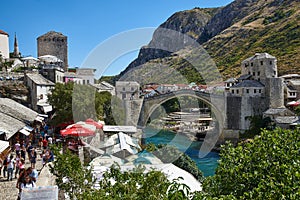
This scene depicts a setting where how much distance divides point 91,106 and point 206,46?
6987 cm

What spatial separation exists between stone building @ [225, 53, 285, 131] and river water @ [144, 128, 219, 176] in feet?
14.0

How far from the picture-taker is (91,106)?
18484mm

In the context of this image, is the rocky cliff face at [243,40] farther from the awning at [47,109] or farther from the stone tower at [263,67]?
the awning at [47,109]

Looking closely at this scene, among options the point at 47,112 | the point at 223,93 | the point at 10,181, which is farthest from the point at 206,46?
the point at 10,181

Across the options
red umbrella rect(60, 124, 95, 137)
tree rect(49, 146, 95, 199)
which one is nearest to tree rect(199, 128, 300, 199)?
tree rect(49, 146, 95, 199)

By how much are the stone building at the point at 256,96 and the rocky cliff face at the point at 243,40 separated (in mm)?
14930

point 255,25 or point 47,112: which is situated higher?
point 255,25

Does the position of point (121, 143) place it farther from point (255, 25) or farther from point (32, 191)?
point (255, 25)

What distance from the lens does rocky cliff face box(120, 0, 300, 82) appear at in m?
54.7

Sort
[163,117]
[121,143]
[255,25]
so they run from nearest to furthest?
[121,143] → [163,117] → [255,25]

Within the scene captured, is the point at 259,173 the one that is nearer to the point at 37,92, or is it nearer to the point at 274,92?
the point at 37,92

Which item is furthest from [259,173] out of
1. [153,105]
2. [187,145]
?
[153,105]

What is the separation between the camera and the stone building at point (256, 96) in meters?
25.7

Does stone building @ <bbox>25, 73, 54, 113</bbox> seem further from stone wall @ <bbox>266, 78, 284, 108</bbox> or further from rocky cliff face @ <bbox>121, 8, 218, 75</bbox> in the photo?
rocky cliff face @ <bbox>121, 8, 218, 75</bbox>
